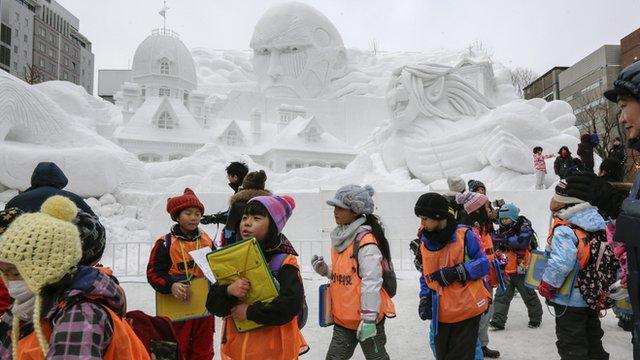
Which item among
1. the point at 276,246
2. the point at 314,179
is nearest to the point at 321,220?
the point at 314,179

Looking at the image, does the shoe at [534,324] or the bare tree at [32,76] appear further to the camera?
the bare tree at [32,76]

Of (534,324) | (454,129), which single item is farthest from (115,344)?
(454,129)

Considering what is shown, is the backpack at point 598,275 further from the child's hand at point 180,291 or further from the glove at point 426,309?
the child's hand at point 180,291

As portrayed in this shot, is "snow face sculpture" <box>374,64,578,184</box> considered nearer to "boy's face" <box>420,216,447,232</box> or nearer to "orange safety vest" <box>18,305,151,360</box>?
"boy's face" <box>420,216,447,232</box>

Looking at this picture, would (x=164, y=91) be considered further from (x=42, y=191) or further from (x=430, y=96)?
(x=42, y=191)

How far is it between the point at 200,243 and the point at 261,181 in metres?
0.71

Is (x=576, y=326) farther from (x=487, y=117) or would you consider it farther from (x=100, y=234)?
(x=487, y=117)

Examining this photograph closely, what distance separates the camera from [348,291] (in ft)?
10.8

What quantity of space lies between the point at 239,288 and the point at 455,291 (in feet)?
5.50

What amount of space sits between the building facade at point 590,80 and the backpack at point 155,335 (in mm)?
30044

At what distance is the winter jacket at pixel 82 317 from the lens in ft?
5.03

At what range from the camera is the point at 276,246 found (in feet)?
8.63

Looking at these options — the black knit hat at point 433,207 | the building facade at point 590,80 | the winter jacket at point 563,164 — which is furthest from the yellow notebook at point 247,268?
the building facade at point 590,80

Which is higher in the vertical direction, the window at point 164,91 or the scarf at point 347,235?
the window at point 164,91
